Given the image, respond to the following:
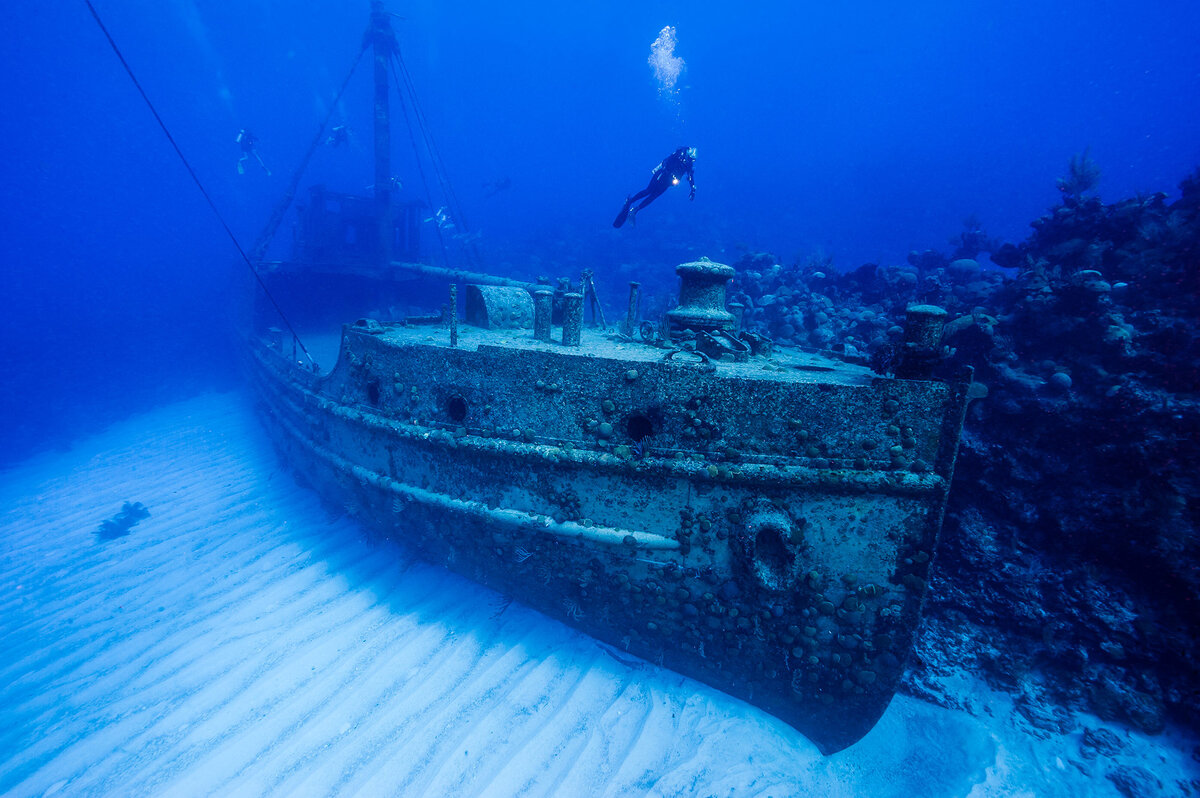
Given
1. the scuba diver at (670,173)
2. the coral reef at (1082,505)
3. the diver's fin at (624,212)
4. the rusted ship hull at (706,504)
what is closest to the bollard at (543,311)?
the rusted ship hull at (706,504)

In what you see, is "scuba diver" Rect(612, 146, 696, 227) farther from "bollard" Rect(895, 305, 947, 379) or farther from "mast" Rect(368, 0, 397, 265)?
"mast" Rect(368, 0, 397, 265)

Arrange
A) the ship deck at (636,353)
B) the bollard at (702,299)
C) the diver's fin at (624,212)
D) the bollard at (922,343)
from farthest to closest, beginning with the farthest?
1. the diver's fin at (624,212)
2. the bollard at (702,299)
3. the ship deck at (636,353)
4. the bollard at (922,343)

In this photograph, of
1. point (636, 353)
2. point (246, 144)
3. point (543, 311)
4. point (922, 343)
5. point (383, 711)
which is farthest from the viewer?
point (246, 144)

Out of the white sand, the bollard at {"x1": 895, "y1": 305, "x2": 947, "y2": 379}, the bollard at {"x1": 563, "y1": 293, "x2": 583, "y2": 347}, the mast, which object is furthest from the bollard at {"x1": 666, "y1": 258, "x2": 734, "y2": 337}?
the mast

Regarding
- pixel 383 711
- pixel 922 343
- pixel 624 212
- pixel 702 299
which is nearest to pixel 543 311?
pixel 702 299

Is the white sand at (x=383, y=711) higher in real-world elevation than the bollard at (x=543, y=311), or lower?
lower

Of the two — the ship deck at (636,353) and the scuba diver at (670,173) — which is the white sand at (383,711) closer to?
the ship deck at (636,353)

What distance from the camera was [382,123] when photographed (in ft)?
55.0

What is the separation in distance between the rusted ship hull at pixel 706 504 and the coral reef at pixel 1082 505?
83cm

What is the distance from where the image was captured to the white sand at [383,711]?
334cm

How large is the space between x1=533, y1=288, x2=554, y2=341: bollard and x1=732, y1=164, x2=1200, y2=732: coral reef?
307 cm

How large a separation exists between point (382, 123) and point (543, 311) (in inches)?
669

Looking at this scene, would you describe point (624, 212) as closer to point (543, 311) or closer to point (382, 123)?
point (543, 311)

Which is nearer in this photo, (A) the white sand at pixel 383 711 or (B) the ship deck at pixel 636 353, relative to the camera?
(A) the white sand at pixel 383 711
